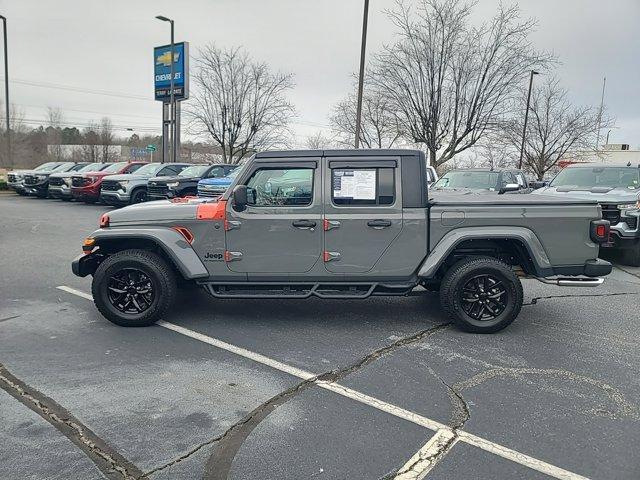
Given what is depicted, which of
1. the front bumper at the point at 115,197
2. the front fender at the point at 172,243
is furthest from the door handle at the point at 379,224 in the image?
the front bumper at the point at 115,197

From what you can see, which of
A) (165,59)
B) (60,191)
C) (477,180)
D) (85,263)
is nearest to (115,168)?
(60,191)

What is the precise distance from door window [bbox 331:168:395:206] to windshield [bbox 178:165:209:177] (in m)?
12.3

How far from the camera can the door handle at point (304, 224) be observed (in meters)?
5.04

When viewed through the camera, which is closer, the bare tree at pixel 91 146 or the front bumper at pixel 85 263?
the front bumper at pixel 85 263

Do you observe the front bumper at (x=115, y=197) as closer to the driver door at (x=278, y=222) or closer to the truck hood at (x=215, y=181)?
the truck hood at (x=215, y=181)

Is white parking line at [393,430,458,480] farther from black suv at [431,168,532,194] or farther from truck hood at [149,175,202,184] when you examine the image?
truck hood at [149,175,202,184]

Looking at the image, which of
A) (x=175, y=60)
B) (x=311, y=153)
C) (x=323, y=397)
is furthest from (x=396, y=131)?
(x=323, y=397)

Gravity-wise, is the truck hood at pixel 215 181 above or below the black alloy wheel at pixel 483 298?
above

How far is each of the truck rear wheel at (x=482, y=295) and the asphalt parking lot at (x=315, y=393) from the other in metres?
0.17

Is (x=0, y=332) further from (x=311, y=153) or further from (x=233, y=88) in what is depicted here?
(x=233, y=88)

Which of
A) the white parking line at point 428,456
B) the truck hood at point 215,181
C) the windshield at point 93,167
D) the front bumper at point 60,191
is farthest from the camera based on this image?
the windshield at point 93,167

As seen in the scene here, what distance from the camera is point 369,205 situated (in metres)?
5.11

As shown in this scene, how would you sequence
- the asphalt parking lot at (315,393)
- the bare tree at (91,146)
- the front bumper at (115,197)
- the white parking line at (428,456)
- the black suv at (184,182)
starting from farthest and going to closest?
1. the bare tree at (91,146)
2. the front bumper at (115,197)
3. the black suv at (184,182)
4. the asphalt parking lot at (315,393)
5. the white parking line at (428,456)

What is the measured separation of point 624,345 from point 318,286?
9.95 ft
